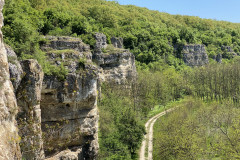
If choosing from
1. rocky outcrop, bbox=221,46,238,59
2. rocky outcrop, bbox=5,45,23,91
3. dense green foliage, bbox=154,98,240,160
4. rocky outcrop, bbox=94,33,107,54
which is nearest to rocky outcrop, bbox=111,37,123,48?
rocky outcrop, bbox=94,33,107,54

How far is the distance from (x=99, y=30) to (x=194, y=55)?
127 ft

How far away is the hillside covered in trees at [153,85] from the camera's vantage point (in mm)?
22000

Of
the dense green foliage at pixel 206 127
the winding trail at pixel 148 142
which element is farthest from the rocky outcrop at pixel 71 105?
the dense green foliage at pixel 206 127

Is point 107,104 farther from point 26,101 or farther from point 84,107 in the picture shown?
point 26,101

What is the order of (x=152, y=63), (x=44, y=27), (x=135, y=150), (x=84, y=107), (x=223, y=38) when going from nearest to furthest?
1. (x=84, y=107)
2. (x=135, y=150)
3. (x=44, y=27)
4. (x=152, y=63)
5. (x=223, y=38)

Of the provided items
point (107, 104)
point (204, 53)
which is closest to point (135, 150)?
point (107, 104)

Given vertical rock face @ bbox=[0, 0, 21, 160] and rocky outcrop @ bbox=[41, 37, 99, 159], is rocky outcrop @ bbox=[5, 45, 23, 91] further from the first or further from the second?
rocky outcrop @ bbox=[41, 37, 99, 159]

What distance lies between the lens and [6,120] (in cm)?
886

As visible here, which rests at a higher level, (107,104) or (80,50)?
(80,50)

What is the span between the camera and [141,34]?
77312mm

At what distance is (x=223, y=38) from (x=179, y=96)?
187ft

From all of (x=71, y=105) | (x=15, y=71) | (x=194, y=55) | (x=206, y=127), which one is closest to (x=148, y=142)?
(x=206, y=127)

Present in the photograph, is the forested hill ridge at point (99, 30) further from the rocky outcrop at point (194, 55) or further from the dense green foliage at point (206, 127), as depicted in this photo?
the dense green foliage at point (206, 127)

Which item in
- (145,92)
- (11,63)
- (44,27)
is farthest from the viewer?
(145,92)
